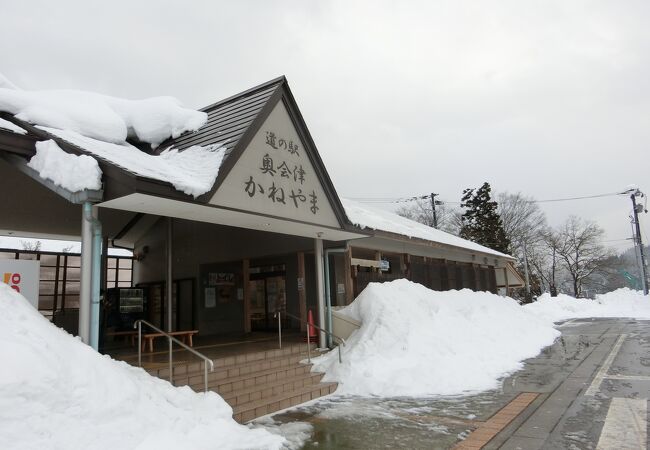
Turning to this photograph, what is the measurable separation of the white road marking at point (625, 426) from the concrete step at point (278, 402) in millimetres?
4326

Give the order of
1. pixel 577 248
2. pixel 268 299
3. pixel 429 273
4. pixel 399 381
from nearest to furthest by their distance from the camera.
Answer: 1. pixel 399 381
2. pixel 268 299
3. pixel 429 273
4. pixel 577 248

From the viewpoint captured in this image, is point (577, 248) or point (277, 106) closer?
point (277, 106)

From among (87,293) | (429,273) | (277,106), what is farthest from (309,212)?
(429,273)

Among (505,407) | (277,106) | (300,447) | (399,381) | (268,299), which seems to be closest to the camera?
(300,447)

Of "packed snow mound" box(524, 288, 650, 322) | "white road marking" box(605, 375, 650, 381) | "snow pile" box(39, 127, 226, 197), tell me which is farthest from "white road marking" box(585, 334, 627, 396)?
"packed snow mound" box(524, 288, 650, 322)

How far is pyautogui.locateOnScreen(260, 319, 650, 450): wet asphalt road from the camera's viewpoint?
17.1ft

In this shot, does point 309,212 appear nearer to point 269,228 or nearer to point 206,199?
point 269,228

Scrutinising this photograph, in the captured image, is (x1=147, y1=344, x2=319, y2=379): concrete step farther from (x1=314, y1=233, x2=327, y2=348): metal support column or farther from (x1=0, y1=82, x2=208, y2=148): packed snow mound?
(x1=0, y1=82, x2=208, y2=148): packed snow mound

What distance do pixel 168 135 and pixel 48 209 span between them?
12.0ft

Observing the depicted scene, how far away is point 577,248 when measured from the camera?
50.0 metres

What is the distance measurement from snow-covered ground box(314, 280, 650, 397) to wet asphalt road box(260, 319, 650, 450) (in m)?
0.53

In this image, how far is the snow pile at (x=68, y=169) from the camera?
19.1 feet

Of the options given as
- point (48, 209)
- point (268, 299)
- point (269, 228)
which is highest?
point (48, 209)

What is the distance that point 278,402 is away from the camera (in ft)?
23.3
